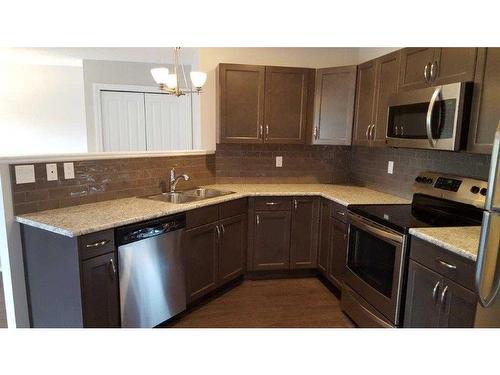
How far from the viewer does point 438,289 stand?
1.69 meters

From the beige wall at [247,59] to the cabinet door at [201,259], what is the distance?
111 cm

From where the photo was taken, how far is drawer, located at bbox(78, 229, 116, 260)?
1.80 meters

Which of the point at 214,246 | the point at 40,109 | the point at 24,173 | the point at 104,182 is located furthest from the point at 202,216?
the point at 40,109

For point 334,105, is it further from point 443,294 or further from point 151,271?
point 151,271

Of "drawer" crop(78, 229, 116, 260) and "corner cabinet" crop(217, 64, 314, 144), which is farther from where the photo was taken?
"corner cabinet" crop(217, 64, 314, 144)

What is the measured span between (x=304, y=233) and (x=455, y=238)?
1.63m

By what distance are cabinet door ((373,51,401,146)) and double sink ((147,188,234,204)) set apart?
1.38 m

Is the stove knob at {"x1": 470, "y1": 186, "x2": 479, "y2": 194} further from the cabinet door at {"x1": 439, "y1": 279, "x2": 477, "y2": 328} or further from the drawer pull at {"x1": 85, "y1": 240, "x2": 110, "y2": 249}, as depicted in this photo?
the drawer pull at {"x1": 85, "y1": 240, "x2": 110, "y2": 249}

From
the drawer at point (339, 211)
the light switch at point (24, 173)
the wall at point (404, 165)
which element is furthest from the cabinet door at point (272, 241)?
the light switch at point (24, 173)

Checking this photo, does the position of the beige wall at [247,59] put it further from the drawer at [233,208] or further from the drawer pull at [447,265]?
the drawer pull at [447,265]

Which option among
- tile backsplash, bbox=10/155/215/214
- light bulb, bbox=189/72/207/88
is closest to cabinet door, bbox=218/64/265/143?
tile backsplash, bbox=10/155/215/214

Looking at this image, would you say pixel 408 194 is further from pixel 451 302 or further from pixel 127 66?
pixel 127 66

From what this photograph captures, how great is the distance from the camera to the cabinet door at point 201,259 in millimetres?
2555

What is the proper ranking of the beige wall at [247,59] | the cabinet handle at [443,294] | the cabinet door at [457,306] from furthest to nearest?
1. the beige wall at [247,59]
2. the cabinet handle at [443,294]
3. the cabinet door at [457,306]
